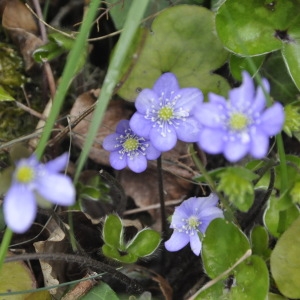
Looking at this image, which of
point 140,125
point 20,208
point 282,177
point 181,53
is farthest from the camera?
point 181,53

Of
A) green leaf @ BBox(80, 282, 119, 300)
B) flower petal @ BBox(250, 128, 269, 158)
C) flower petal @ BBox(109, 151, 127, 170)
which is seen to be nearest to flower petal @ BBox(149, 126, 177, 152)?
flower petal @ BBox(109, 151, 127, 170)

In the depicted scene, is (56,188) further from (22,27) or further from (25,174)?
(22,27)

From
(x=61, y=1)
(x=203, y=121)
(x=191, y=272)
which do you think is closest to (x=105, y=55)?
(x=61, y=1)

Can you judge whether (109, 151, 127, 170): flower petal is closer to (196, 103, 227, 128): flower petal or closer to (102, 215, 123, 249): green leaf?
(102, 215, 123, 249): green leaf

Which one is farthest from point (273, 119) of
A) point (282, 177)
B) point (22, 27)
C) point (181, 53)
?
point (22, 27)

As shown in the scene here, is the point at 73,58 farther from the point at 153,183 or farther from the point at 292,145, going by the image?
→ the point at 292,145

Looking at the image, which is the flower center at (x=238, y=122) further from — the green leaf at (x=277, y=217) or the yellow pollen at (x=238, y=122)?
the green leaf at (x=277, y=217)

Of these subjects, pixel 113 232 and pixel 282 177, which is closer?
pixel 282 177
